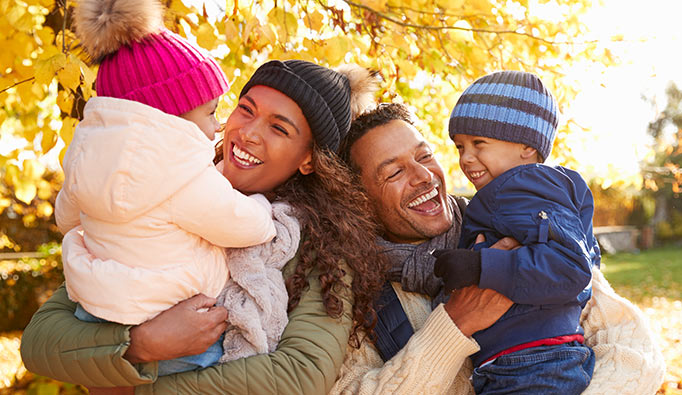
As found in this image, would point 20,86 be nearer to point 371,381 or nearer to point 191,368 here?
point 191,368

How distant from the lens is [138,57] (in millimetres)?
1898

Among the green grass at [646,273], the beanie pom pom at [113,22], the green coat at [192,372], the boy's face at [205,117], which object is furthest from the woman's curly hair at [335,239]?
the green grass at [646,273]

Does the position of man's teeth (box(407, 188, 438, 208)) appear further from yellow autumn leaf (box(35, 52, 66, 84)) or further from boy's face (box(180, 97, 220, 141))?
yellow autumn leaf (box(35, 52, 66, 84))

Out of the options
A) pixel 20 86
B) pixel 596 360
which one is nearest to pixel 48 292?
pixel 20 86

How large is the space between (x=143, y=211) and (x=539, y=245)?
1.29 meters

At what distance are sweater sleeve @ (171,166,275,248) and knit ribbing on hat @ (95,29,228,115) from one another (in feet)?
1.02

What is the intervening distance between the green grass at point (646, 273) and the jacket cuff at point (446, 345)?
928 centimetres

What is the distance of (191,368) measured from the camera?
1.89m

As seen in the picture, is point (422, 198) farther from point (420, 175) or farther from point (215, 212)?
point (215, 212)

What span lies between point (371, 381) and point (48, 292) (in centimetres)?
709

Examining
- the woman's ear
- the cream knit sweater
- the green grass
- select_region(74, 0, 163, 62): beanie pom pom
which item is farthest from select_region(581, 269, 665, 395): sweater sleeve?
the green grass

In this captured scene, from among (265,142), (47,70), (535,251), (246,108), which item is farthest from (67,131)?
(535,251)

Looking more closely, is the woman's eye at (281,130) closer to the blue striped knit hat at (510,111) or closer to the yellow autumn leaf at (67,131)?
the blue striped knit hat at (510,111)

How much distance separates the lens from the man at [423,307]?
2.15 meters
